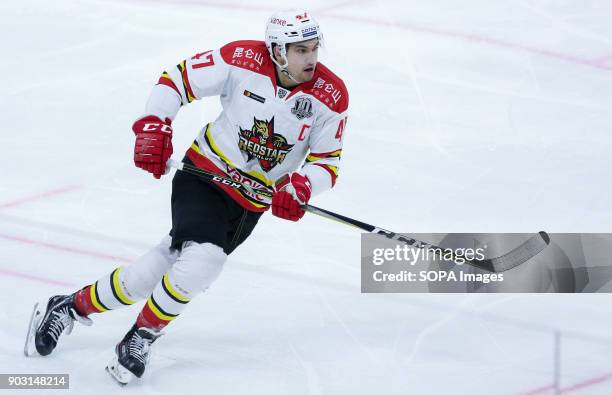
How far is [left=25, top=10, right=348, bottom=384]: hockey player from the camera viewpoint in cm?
363

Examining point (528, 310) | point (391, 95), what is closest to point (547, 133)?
point (391, 95)

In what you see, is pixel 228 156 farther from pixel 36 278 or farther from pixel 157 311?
pixel 36 278

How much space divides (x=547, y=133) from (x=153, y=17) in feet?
8.71

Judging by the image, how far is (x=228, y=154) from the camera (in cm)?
389

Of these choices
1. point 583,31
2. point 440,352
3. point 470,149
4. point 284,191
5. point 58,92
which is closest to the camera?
point 284,191

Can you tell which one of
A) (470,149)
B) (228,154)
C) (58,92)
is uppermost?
(228,154)

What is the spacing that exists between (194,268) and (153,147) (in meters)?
0.43

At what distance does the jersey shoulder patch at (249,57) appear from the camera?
12.5 feet

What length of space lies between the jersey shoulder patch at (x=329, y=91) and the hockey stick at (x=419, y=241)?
0.36 metres

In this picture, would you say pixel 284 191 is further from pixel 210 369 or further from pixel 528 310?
pixel 528 310

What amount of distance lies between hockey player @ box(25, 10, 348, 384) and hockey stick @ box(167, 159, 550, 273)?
30 millimetres

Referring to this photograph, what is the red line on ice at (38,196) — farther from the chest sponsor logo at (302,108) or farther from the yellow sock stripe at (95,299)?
the chest sponsor logo at (302,108)

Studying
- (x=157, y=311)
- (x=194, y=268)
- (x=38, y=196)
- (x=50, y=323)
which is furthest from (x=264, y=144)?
(x=38, y=196)

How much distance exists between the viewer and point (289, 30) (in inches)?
145
